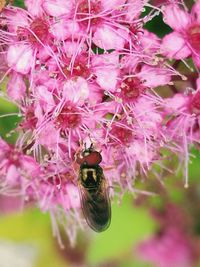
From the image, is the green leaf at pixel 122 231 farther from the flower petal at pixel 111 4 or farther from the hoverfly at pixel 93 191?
the flower petal at pixel 111 4

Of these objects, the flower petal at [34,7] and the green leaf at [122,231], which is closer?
the flower petal at [34,7]

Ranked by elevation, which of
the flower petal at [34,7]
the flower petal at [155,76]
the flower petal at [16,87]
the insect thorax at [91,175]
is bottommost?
the insect thorax at [91,175]

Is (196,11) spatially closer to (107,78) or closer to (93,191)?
(107,78)

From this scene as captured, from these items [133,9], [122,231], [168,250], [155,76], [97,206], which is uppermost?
[133,9]

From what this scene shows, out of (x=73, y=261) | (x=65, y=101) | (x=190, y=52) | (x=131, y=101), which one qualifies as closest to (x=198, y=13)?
(x=190, y=52)

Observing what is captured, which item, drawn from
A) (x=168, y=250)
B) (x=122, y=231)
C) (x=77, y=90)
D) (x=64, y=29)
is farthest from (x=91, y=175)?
→ (x=168, y=250)

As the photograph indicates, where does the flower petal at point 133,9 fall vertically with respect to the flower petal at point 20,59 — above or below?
above

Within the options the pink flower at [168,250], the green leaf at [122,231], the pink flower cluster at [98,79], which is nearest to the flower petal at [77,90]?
the pink flower cluster at [98,79]
